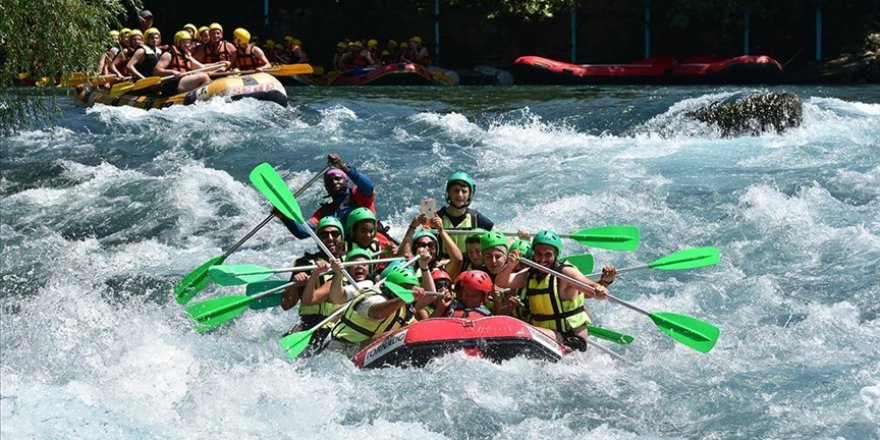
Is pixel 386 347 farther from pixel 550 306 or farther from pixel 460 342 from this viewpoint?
pixel 550 306

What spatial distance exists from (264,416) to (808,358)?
320 centimetres

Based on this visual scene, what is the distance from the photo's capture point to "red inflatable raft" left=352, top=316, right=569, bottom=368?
674 centimetres

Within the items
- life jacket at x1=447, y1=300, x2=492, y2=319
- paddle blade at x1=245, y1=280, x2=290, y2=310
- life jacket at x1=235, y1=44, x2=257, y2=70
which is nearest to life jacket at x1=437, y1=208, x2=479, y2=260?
life jacket at x1=447, y1=300, x2=492, y2=319

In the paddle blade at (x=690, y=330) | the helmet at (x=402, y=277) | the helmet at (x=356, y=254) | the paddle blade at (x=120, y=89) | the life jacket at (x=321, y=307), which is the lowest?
the paddle blade at (x=690, y=330)

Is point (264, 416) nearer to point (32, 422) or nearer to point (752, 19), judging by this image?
point (32, 422)

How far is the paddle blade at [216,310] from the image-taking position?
7586mm

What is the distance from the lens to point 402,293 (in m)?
6.87

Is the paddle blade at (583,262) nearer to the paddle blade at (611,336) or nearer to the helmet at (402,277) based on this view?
the paddle blade at (611,336)

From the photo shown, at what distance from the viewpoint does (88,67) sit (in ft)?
34.3

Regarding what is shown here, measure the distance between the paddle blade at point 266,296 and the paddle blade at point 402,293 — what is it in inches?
35.9

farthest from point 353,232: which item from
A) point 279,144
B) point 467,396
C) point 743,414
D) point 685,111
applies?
point 685,111

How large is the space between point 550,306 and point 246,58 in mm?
11165

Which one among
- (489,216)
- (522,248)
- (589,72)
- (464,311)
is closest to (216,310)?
(464,311)

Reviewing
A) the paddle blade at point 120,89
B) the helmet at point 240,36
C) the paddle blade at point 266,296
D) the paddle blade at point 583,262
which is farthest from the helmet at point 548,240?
the helmet at point 240,36
